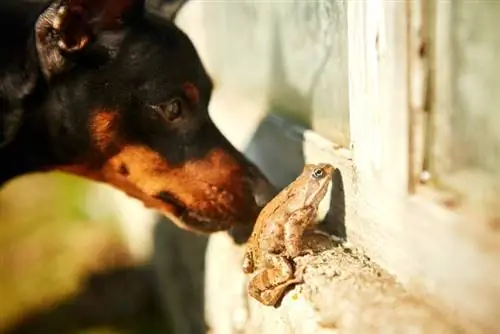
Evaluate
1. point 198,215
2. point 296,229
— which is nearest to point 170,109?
point 198,215

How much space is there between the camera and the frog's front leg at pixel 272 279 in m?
0.90

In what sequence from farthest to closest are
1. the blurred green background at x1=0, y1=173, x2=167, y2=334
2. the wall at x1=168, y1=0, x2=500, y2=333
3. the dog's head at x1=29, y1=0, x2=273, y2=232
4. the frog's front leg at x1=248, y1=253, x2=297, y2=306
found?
the blurred green background at x1=0, y1=173, x2=167, y2=334, the dog's head at x1=29, y1=0, x2=273, y2=232, the frog's front leg at x1=248, y1=253, x2=297, y2=306, the wall at x1=168, y1=0, x2=500, y2=333

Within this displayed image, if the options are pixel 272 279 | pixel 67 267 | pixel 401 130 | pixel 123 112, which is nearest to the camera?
pixel 401 130

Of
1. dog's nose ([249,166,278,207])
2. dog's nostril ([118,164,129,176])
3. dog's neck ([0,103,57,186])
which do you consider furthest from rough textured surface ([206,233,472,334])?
dog's neck ([0,103,57,186])

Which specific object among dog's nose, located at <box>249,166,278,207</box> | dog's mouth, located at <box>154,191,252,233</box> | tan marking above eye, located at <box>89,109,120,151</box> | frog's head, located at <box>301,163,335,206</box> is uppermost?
tan marking above eye, located at <box>89,109,120,151</box>

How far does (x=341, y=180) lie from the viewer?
3.11 ft

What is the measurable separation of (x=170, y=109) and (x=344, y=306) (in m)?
0.40

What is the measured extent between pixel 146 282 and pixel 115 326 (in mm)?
128

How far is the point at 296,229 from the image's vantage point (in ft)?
3.03

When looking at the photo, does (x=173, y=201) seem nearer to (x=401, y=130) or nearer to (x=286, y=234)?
(x=286, y=234)

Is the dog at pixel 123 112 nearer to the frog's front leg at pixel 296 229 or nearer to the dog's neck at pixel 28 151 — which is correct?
the dog's neck at pixel 28 151

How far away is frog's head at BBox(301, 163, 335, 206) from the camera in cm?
92

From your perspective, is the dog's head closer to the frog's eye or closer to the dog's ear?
the dog's ear

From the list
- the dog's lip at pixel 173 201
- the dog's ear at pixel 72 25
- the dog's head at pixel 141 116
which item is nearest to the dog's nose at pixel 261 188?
the dog's head at pixel 141 116
